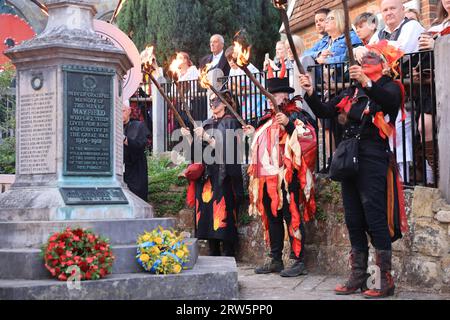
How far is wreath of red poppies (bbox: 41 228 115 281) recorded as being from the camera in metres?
5.84

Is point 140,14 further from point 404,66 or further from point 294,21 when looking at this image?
point 404,66

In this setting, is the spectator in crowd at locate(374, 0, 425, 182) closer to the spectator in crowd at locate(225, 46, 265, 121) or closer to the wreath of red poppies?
the spectator in crowd at locate(225, 46, 265, 121)

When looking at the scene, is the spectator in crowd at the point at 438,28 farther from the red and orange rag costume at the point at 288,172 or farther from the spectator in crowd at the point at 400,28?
the red and orange rag costume at the point at 288,172

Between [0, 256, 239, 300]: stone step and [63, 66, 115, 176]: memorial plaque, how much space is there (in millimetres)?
1539

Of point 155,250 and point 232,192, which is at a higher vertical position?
point 232,192

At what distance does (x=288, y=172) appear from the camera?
322 inches

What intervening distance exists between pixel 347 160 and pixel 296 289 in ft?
5.12

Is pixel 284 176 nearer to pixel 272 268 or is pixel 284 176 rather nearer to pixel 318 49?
pixel 272 268

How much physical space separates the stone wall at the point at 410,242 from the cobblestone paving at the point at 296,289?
21cm

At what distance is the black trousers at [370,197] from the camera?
6484 millimetres

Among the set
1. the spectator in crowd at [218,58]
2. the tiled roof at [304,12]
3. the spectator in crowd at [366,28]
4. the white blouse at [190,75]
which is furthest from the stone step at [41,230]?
the tiled roof at [304,12]

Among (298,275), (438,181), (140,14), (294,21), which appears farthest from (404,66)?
(140,14)

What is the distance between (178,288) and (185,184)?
189 inches

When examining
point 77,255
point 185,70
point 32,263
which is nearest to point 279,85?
point 77,255
